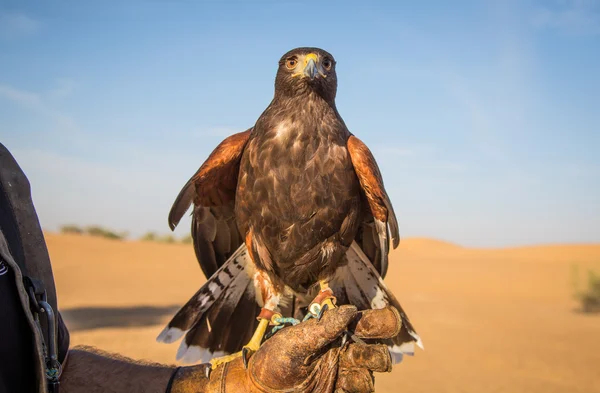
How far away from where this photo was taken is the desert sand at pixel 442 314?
30.8ft

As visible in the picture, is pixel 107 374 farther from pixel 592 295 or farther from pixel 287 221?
pixel 592 295

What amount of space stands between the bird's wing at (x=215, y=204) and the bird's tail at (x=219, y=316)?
0.17 meters

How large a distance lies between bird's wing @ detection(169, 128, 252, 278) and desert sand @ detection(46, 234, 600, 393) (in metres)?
5.32

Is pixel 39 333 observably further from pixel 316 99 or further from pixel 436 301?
pixel 436 301

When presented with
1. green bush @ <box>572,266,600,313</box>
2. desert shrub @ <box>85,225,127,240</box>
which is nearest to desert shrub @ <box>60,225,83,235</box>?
desert shrub @ <box>85,225,127,240</box>

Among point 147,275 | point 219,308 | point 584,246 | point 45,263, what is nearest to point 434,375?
point 219,308

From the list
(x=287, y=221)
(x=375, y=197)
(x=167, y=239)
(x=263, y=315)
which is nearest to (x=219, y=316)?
(x=263, y=315)

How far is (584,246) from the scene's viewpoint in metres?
43.4

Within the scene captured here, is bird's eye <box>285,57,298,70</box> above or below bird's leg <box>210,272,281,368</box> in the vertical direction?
above

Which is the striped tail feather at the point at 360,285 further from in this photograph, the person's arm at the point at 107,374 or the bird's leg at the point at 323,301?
the person's arm at the point at 107,374

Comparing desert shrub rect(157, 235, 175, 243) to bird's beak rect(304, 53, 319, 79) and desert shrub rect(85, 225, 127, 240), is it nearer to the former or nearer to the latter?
desert shrub rect(85, 225, 127, 240)

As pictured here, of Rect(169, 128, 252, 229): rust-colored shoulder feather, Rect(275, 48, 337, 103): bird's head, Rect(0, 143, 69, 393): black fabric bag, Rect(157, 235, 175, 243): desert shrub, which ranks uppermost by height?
Rect(275, 48, 337, 103): bird's head

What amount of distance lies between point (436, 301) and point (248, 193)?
16212 millimetres

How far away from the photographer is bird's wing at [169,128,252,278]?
359cm
